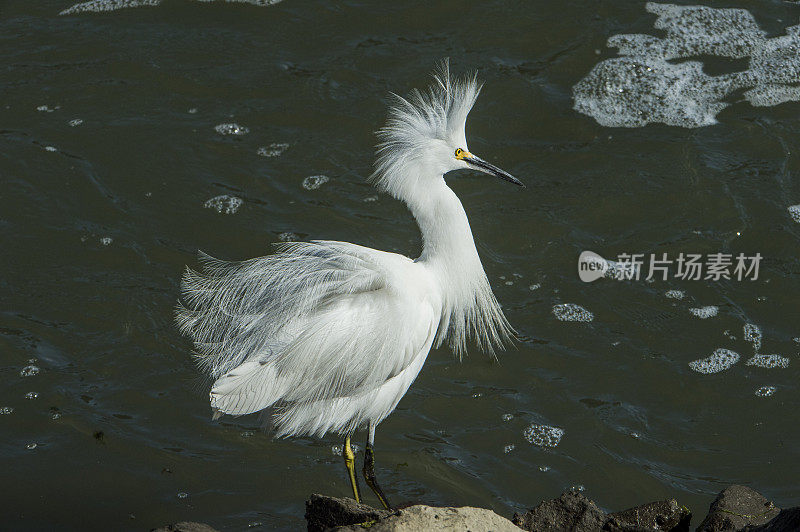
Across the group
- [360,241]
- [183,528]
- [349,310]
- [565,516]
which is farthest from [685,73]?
[183,528]

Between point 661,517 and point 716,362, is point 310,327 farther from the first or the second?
point 716,362

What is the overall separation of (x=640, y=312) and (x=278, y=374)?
2.77 meters

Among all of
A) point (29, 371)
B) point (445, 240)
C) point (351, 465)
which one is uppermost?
point (445, 240)

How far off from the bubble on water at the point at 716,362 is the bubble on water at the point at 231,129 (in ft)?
12.6

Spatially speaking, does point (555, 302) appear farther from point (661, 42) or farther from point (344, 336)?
point (661, 42)

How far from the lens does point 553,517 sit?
348 centimetres

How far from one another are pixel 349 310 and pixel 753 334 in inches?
113

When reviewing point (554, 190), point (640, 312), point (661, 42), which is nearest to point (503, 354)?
point (640, 312)

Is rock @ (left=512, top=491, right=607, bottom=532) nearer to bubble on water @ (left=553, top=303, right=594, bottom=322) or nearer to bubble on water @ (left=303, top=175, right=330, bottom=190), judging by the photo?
bubble on water @ (left=553, top=303, right=594, bottom=322)

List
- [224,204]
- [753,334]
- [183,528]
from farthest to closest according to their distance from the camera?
[224,204], [753,334], [183,528]

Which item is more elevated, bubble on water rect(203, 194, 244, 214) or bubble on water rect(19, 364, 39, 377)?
bubble on water rect(203, 194, 244, 214)

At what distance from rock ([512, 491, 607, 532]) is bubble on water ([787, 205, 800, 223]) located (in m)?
3.66

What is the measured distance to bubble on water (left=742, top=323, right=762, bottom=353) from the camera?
5414 mm

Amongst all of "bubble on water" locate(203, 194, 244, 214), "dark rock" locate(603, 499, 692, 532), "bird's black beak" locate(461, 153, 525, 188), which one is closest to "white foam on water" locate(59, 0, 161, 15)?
"bubble on water" locate(203, 194, 244, 214)
